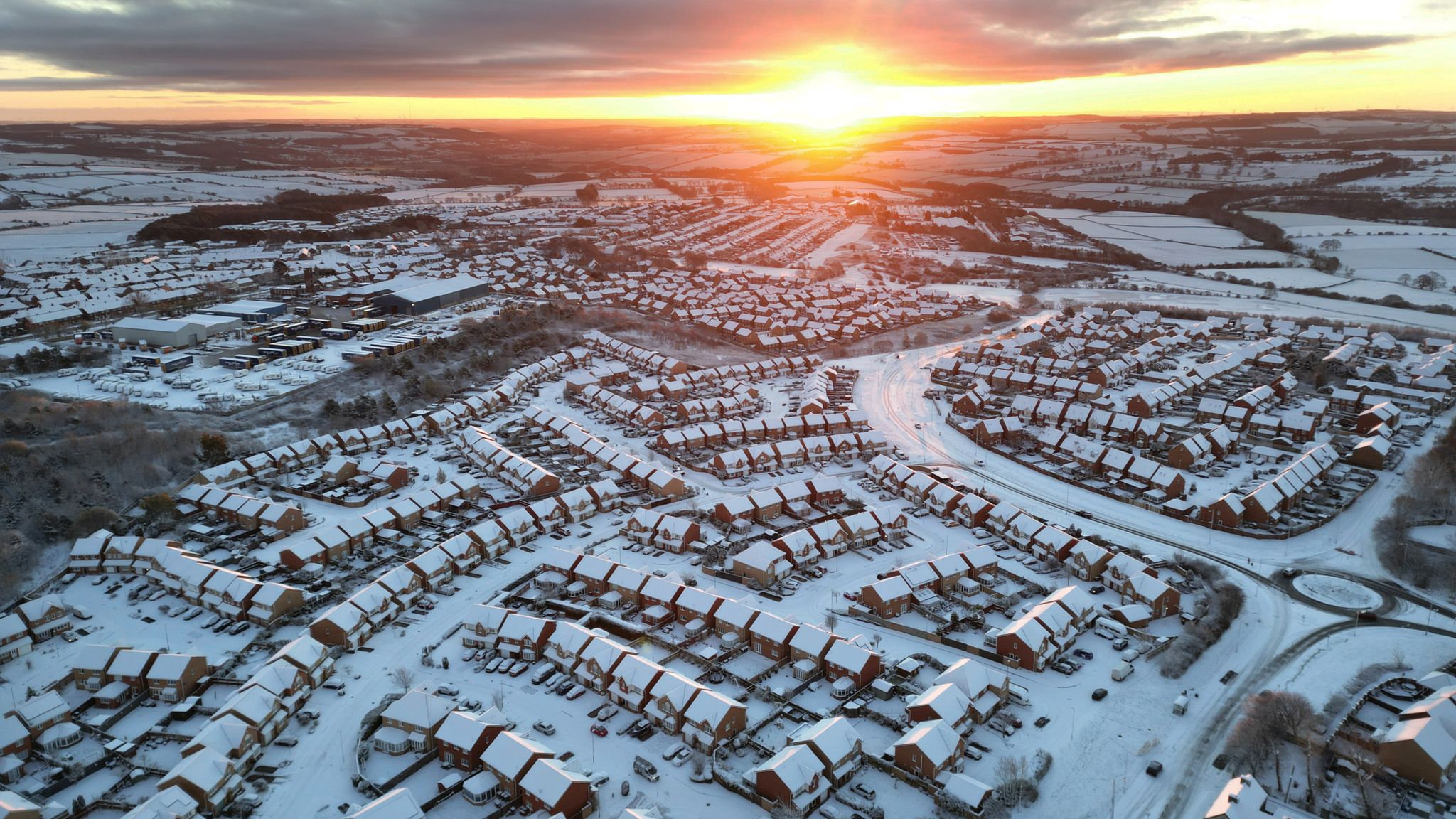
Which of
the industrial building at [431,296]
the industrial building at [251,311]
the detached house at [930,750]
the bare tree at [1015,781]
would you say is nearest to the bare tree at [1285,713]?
the bare tree at [1015,781]

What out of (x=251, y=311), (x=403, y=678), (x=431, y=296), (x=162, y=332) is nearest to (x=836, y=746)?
(x=403, y=678)

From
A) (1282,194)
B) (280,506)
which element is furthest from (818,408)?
(1282,194)

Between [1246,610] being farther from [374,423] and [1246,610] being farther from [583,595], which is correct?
[374,423]

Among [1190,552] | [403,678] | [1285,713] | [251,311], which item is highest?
[251,311]

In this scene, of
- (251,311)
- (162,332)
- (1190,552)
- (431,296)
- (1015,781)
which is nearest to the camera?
(1015,781)

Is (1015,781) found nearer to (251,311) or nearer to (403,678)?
(403,678)

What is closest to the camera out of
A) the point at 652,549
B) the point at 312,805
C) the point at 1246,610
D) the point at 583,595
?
the point at 312,805

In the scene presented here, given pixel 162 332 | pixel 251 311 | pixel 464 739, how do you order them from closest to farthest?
pixel 464 739 → pixel 162 332 → pixel 251 311
